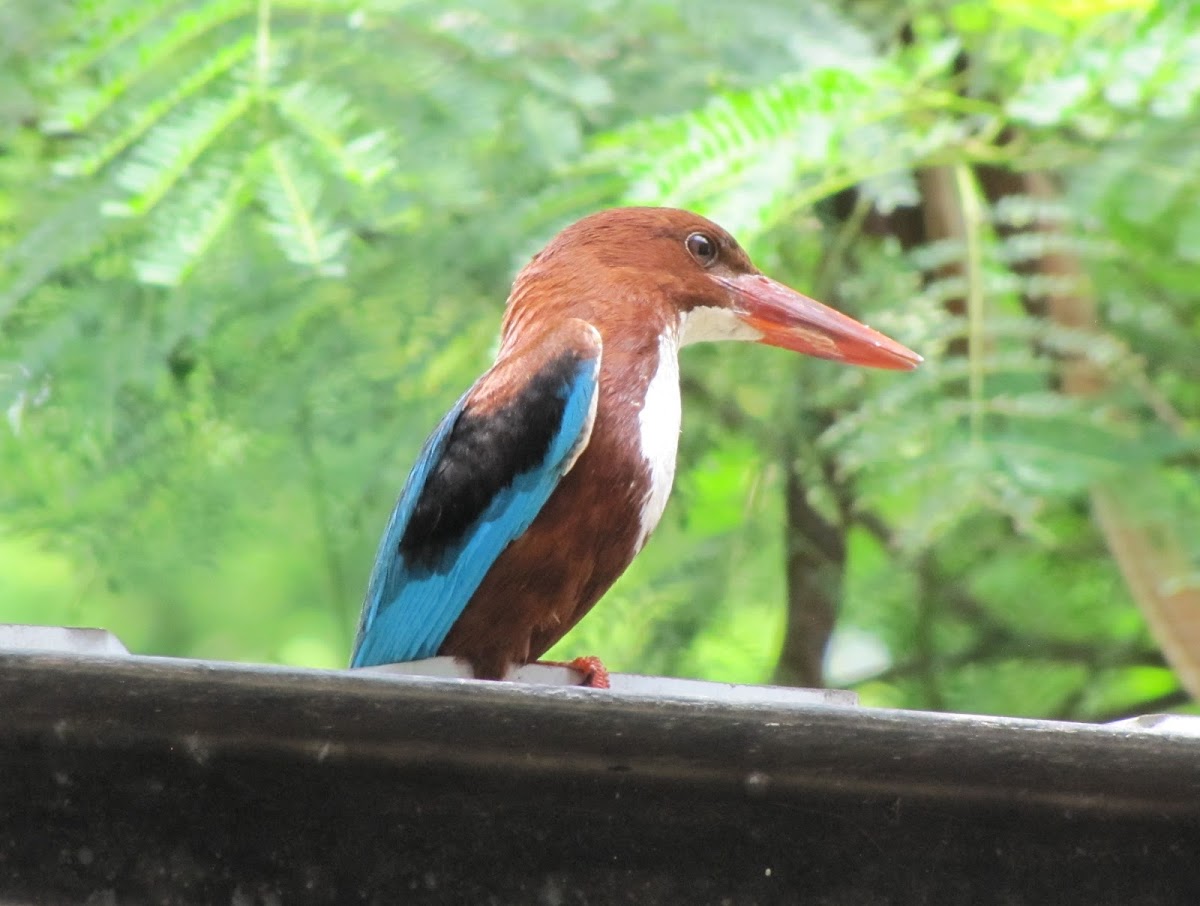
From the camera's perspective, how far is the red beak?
2.53 m

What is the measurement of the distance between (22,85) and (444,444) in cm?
137

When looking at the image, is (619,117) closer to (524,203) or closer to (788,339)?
(524,203)

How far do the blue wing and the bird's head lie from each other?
209mm

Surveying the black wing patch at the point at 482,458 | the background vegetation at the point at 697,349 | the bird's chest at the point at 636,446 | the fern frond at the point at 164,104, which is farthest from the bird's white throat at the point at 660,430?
the fern frond at the point at 164,104

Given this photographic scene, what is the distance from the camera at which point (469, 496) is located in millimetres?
2295

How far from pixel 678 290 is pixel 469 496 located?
1.57ft

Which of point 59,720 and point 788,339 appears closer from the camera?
point 59,720

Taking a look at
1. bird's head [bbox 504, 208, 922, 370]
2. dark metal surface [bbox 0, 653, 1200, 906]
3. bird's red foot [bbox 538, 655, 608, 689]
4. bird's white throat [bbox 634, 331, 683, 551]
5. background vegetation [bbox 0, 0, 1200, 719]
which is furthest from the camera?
background vegetation [bbox 0, 0, 1200, 719]

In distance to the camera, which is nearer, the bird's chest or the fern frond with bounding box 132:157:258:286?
the bird's chest

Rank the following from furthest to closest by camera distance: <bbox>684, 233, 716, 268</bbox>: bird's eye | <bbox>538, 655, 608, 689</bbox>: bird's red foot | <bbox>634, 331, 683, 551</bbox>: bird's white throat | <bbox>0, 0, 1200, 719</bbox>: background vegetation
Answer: <bbox>0, 0, 1200, 719</bbox>: background vegetation → <bbox>684, 233, 716, 268</bbox>: bird's eye → <bbox>634, 331, 683, 551</bbox>: bird's white throat → <bbox>538, 655, 608, 689</bbox>: bird's red foot

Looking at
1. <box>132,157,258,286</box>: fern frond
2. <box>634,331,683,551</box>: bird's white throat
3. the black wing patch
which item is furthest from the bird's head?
<box>132,157,258,286</box>: fern frond

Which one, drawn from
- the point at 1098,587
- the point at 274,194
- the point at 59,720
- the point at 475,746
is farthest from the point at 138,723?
the point at 1098,587

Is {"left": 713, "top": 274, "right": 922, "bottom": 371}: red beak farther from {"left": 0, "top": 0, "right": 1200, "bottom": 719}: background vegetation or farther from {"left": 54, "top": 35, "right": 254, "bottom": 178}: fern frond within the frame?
{"left": 54, "top": 35, "right": 254, "bottom": 178}: fern frond

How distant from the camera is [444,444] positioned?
2.35 m
